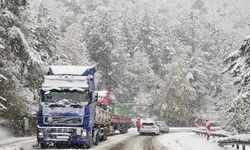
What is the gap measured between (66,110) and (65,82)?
154 centimetres

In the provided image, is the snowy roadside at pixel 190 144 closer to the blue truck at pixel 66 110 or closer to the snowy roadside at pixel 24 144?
the snowy roadside at pixel 24 144

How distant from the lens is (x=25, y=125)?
1489 inches

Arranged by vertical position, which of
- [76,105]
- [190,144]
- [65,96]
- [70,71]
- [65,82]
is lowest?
[190,144]

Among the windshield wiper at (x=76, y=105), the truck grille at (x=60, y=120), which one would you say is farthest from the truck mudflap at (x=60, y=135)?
the windshield wiper at (x=76, y=105)

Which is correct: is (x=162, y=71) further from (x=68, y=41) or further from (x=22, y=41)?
(x=22, y=41)

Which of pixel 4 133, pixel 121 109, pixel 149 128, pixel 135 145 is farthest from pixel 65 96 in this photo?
pixel 121 109

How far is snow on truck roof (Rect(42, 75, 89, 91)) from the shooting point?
78.3 feet

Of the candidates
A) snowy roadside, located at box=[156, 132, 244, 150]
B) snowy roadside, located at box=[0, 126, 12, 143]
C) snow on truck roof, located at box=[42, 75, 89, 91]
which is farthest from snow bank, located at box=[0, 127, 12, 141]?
snow on truck roof, located at box=[42, 75, 89, 91]

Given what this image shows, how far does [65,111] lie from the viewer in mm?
23234

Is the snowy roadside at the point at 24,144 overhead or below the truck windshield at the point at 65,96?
below

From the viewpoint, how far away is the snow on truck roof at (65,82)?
2386 cm

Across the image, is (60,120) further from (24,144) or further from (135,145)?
(135,145)

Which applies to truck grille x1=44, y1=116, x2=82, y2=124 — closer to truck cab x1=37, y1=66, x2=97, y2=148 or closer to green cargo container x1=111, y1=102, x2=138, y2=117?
truck cab x1=37, y1=66, x2=97, y2=148

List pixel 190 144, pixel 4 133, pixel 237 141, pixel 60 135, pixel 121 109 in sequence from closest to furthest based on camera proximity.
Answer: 1. pixel 237 141
2. pixel 60 135
3. pixel 190 144
4. pixel 4 133
5. pixel 121 109
